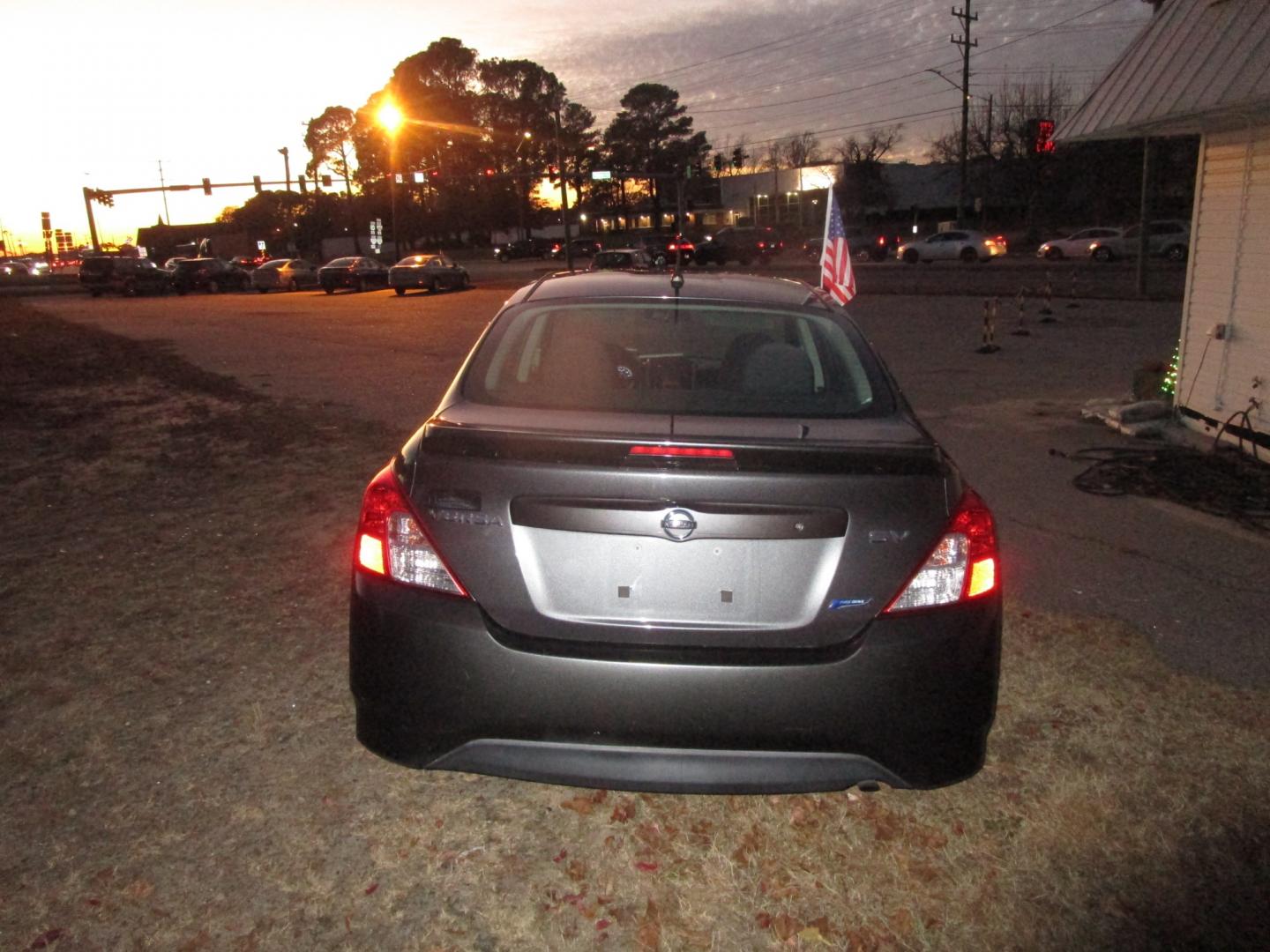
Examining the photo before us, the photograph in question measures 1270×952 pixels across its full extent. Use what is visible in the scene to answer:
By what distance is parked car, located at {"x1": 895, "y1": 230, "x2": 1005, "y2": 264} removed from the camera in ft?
152

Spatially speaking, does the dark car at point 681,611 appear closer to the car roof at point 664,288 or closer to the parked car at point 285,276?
the car roof at point 664,288

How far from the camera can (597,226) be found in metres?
105

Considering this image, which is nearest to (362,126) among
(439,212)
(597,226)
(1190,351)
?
(439,212)

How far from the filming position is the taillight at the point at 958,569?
269 cm

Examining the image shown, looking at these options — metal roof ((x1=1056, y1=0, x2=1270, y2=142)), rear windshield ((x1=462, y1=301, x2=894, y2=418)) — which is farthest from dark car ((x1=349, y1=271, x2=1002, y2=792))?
metal roof ((x1=1056, y1=0, x2=1270, y2=142))

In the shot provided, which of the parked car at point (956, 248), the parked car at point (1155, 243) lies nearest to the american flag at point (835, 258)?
the parked car at point (1155, 243)

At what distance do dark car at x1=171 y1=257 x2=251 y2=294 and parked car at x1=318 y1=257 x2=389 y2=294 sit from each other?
28.9 feet

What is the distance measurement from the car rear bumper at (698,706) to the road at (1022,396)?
7.85 ft

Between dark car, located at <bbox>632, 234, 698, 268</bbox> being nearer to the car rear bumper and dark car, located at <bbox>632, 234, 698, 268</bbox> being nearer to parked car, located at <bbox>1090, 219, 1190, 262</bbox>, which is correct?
parked car, located at <bbox>1090, 219, 1190, 262</bbox>

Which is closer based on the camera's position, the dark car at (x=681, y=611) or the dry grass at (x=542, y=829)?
the dark car at (x=681, y=611)

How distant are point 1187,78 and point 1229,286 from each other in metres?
1.99

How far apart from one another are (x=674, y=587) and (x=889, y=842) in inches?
50.2

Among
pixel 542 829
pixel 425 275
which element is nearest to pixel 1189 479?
pixel 542 829

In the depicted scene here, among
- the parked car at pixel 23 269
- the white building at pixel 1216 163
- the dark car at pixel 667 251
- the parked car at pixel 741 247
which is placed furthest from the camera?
the parked car at pixel 23 269
